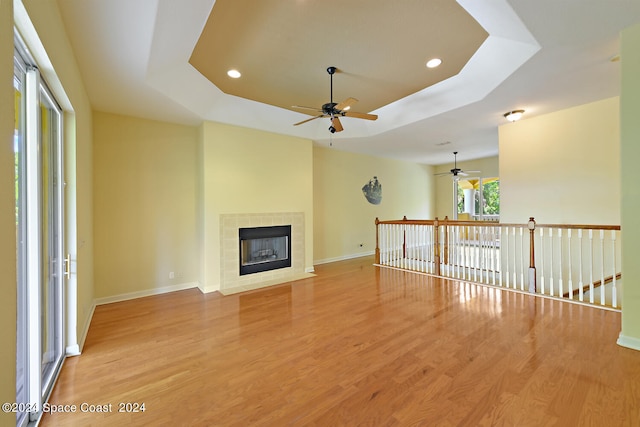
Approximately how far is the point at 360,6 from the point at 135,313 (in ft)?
14.5

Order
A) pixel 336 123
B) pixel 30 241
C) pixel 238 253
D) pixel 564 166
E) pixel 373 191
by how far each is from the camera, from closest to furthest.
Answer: pixel 30 241 < pixel 336 123 < pixel 564 166 < pixel 238 253 < pixel 373 191

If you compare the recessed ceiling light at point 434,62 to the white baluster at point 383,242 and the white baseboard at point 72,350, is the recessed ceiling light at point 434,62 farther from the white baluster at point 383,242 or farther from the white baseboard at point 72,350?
the white baseboard at point 72,350

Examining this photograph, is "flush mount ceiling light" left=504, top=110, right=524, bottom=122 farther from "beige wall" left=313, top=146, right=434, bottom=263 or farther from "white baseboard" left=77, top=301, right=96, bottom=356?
"white baseboard" left=77, top=301, right=96, bottom=356

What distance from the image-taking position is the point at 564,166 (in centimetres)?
442

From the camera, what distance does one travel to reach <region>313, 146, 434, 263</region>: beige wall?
665 centimetres

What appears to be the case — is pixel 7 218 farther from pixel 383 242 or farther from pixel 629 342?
pixel 383 242

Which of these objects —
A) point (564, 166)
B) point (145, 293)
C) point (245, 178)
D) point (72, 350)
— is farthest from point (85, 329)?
point (564, 166)

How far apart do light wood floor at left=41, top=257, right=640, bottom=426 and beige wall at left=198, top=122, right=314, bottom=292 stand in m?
1.34

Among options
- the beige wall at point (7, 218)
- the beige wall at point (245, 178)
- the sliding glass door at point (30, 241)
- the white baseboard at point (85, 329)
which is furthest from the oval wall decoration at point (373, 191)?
the beige wall at point (7, 218)

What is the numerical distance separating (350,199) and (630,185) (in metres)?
5.21

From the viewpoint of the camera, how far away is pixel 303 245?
5.61 metres

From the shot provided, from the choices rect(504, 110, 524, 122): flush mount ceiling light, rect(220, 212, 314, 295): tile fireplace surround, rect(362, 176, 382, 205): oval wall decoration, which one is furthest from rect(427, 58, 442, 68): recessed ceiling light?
rect(362, 176, 382, 205): oval wall decoration

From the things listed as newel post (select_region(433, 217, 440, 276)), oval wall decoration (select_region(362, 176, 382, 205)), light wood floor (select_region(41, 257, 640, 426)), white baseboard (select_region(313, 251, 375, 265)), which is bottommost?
light wood floor (select_region(41, 257, 640, 426))

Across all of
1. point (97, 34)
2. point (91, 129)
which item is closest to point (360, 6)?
point (97, 34)
